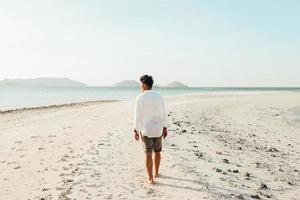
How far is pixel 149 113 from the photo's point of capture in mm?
8914

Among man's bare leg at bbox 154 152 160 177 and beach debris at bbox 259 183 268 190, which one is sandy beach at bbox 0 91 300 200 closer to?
beach debris at bbox 259 183 268 190

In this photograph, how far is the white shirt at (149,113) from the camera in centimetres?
887

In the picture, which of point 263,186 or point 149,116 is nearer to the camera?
point 149,116

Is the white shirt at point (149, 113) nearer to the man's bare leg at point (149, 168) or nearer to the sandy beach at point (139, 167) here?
the man's bare leg at point (149, 168)

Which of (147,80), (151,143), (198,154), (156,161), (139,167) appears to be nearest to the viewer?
(147,80)

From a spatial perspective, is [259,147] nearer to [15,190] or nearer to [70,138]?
[70,138]

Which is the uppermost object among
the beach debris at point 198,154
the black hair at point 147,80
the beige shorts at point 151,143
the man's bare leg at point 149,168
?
the black hair at point 147,80

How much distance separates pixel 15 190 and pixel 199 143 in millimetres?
6928

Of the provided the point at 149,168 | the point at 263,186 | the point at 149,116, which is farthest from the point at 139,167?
the point at 263,186

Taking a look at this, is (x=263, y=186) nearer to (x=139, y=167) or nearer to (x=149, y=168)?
(x=149, y=168)

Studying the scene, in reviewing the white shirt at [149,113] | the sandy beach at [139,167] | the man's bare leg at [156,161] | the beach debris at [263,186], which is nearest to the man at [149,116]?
the white shirt at [149,113]

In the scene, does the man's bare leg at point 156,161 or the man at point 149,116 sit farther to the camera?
the man's bare leg at point 156,161

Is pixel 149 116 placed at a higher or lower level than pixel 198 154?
higher

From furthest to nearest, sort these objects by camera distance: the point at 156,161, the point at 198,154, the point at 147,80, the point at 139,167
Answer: the point at 198,154 < the point at 139,167 < the point at 156,161 < the point at 147,80
